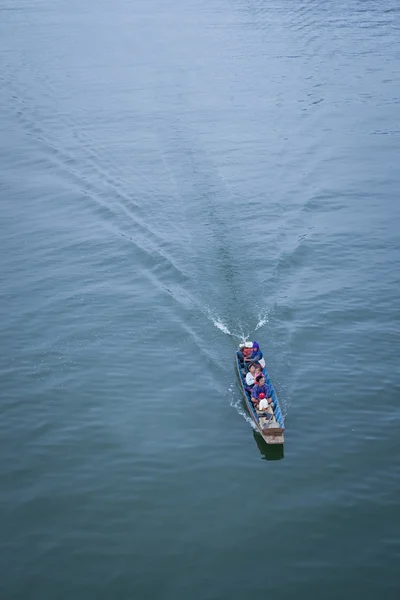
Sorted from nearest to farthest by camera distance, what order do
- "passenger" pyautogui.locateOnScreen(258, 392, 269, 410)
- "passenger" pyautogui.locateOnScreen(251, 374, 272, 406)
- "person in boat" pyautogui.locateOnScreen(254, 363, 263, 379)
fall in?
"passenger" pyautogui.locateOnScreen(258, 392, 269, 410), "passenger" pyautogui.locateOnScreen(251, 374, 272, 406), "person in boat" pyautogui.locateOnScreen(254, 363, 263, 379)

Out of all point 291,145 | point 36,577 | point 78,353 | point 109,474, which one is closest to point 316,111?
point 291,145

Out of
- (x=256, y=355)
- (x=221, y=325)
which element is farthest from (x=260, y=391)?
(x=221, y=325)

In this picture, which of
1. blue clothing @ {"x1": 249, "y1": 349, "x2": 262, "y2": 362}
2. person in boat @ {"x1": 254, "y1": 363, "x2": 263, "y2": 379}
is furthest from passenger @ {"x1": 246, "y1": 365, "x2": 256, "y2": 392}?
blue clothing @ {"x1": 249, "y1": 349, "x2": 262, "y2": 362}

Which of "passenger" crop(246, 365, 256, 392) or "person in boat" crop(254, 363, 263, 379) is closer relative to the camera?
"passenger" crop(246, 365, 256, 392)

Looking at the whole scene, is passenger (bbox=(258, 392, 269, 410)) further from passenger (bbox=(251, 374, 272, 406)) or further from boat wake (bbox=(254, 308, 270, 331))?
boat wake (bbox=(254, 308, 270, 331))

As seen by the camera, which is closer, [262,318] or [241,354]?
[241,354]

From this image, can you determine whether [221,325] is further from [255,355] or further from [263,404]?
[263,404]

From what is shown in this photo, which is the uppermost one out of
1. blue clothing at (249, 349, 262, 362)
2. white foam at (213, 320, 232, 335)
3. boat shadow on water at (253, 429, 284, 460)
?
white foam at (213, 320, 232, 335)
